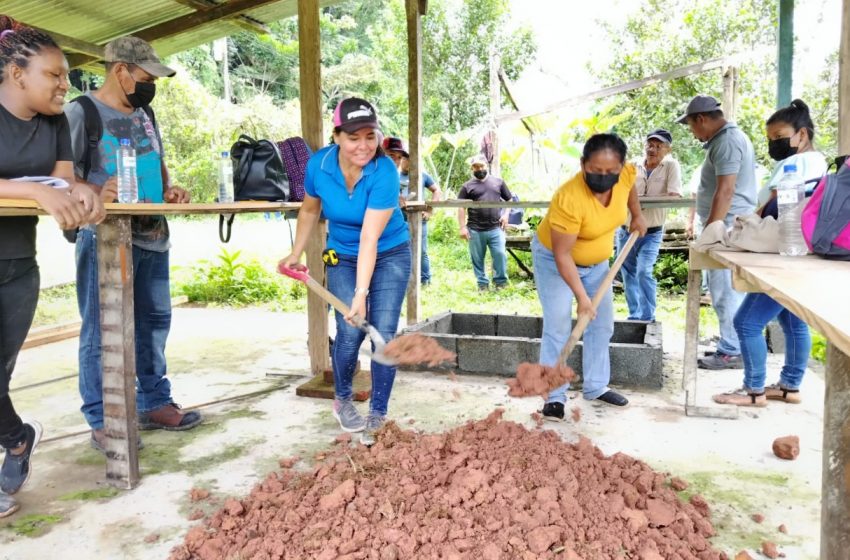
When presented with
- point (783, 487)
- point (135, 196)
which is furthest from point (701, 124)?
point (135, 196)

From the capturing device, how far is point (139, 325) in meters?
3.48

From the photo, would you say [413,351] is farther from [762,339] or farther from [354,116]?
[762,339]

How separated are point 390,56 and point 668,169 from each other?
14.4 m

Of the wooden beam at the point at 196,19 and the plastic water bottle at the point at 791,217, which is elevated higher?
the wooden beam at the point at 196,19

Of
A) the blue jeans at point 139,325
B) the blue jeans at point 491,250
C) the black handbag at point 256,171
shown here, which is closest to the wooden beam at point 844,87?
the black handbag at point 256,171

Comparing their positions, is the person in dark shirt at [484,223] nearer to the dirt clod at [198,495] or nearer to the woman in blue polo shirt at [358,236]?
the woman in blue polo shirt at [358,236]

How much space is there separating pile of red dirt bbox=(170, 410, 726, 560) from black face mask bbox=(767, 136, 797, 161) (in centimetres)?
225

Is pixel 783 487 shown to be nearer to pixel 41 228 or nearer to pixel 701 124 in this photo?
pixel 701 124

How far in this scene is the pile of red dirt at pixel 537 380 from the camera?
11.1 ft

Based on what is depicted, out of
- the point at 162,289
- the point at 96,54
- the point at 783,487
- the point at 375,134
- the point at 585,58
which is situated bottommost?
the point at 783,487

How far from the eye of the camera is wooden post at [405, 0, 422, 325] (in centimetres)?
560

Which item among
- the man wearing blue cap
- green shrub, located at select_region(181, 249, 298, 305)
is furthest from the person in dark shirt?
green shrub, located at select_region(181, 249, 298, 305)

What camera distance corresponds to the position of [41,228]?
11117 mm

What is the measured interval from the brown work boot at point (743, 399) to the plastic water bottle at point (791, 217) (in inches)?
61.0
